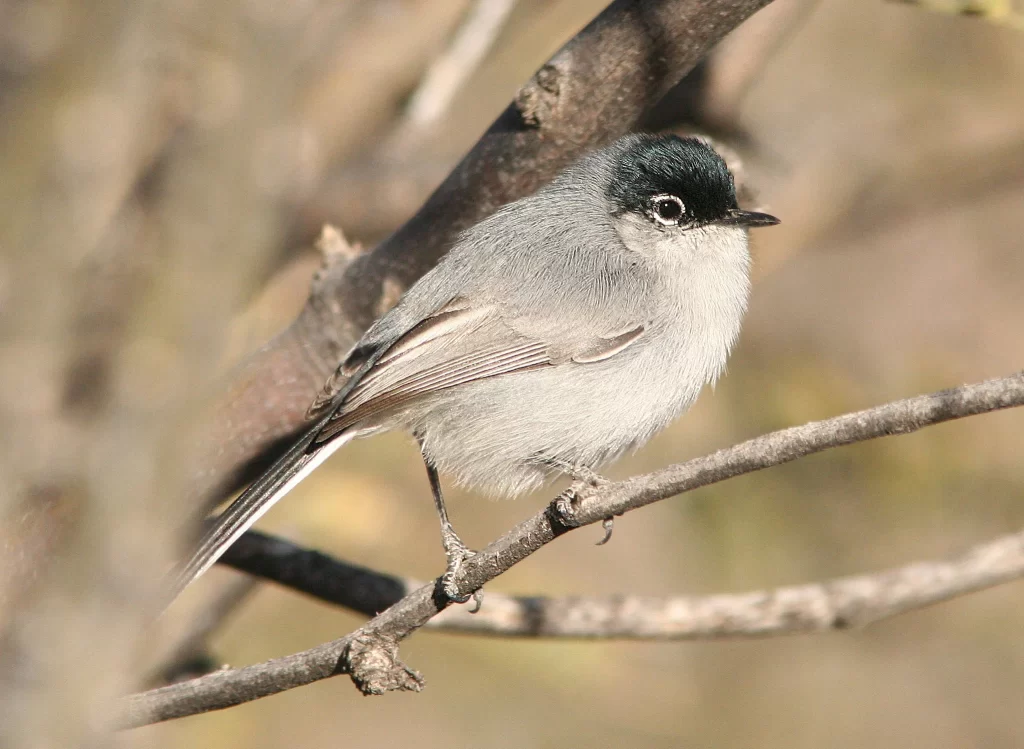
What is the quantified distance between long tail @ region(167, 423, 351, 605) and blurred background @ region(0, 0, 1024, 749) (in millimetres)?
293

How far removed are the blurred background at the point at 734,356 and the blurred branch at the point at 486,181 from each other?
175 millimetres

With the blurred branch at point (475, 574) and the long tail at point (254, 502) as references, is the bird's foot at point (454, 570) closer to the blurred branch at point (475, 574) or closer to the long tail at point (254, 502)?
the blurred branch at point (475, 574)

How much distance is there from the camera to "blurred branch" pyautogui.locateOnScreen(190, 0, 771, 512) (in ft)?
7.52

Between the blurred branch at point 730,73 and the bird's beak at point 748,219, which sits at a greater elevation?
the blurred branch at point 730,73

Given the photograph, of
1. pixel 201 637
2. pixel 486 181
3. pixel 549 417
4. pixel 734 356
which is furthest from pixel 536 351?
pixel 734 356

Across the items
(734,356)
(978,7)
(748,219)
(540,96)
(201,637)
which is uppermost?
(540,96)

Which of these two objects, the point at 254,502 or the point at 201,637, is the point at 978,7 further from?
the point at 201,637

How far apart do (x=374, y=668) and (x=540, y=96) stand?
128cm

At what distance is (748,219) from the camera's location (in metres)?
2.88

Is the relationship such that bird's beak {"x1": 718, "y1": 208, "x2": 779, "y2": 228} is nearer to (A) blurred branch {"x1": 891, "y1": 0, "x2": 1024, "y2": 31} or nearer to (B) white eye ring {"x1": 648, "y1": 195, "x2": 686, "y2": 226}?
(B) white eye ring {"x1": 648, "y1": 195, "x2": 686, "y2": 226}

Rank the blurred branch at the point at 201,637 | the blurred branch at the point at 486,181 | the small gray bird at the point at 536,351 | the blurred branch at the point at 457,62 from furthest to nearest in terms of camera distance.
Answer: the blurred branch at the point at 457,62, the blurred branch at the point at 201,637, the small gray bird at the point at 536,351, the blurred branch at the point at 486,181

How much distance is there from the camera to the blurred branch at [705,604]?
2.62 meters

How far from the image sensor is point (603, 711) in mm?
3730

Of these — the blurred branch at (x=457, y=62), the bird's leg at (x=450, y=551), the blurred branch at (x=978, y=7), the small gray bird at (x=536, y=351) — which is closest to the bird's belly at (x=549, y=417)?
the small gray bird at (x=536, y=351)
